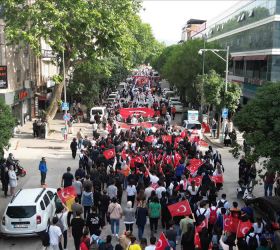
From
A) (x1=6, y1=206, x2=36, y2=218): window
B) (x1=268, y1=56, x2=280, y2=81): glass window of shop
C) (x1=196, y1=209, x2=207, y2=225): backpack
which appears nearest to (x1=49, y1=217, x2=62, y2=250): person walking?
(x1=6, y1=206, x2=36, y2=218): window

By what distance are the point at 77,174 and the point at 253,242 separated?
25.3 feet

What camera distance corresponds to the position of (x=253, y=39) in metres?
47.2

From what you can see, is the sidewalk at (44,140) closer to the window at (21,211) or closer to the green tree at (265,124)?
the window at (21,211)

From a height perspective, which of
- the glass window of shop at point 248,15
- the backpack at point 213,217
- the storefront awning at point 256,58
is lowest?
the backpack at point 213,217

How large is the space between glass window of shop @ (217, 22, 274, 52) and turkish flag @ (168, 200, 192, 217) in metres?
30.3

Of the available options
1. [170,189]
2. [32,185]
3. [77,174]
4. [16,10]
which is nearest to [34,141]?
[16,10]

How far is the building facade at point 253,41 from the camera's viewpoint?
1560 inches

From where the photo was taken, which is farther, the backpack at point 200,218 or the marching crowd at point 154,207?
the backpack at point 200,218

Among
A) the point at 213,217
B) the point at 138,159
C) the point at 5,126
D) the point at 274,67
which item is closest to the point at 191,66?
the point at 274,67

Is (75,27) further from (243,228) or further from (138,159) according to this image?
(243,228)

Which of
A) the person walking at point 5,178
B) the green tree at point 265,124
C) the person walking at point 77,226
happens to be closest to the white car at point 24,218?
the person walking at point 77,226

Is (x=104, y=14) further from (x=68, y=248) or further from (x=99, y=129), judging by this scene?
(x=68, y=248)

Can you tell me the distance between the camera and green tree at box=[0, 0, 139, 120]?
29.2 m

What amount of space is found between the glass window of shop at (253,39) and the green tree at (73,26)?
13.1 meters
